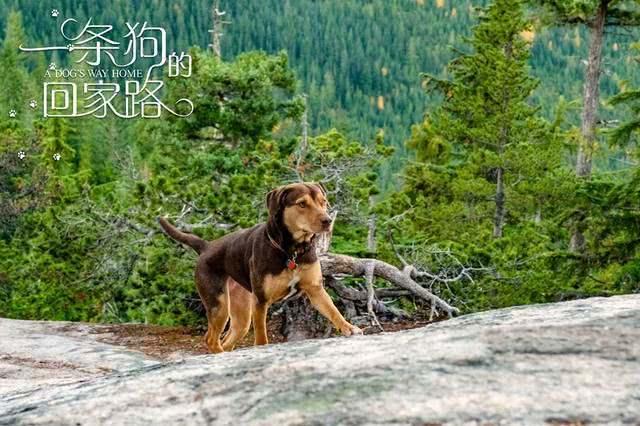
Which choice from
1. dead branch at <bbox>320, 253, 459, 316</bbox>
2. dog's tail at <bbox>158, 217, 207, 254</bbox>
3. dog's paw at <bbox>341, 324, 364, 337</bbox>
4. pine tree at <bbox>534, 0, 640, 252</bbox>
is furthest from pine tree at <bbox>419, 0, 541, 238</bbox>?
dog's paw at <bbox>341, 324, 364, 337</bbox>

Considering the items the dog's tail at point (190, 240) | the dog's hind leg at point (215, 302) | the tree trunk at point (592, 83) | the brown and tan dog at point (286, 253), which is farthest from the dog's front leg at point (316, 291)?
the tree trunk at point (592, 83)

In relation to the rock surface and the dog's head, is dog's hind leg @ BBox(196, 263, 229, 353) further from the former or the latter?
the rock surface

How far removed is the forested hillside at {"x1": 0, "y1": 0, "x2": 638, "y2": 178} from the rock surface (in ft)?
436

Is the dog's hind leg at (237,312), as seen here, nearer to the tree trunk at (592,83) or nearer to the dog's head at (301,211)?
the dog's head at (301,211)

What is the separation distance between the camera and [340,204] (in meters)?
14.0

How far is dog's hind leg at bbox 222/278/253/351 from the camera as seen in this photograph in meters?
7.48

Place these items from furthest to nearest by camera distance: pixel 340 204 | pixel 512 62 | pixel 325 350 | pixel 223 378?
pixel 512 62
pixel 340 204
pixel 325 350
pixel 223 378

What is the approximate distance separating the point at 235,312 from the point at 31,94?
61.8 meters

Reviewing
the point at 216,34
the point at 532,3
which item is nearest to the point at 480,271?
the point at 532,3

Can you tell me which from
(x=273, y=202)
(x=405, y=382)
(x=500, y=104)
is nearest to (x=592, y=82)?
(x=500, y=104)

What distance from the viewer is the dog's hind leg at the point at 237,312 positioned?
24.5ft

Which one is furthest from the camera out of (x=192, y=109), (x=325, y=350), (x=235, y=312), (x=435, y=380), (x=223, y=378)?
(x=192, y=109)

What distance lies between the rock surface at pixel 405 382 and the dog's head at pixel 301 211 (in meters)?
2.21

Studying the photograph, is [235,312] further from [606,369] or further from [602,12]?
[602,12]
